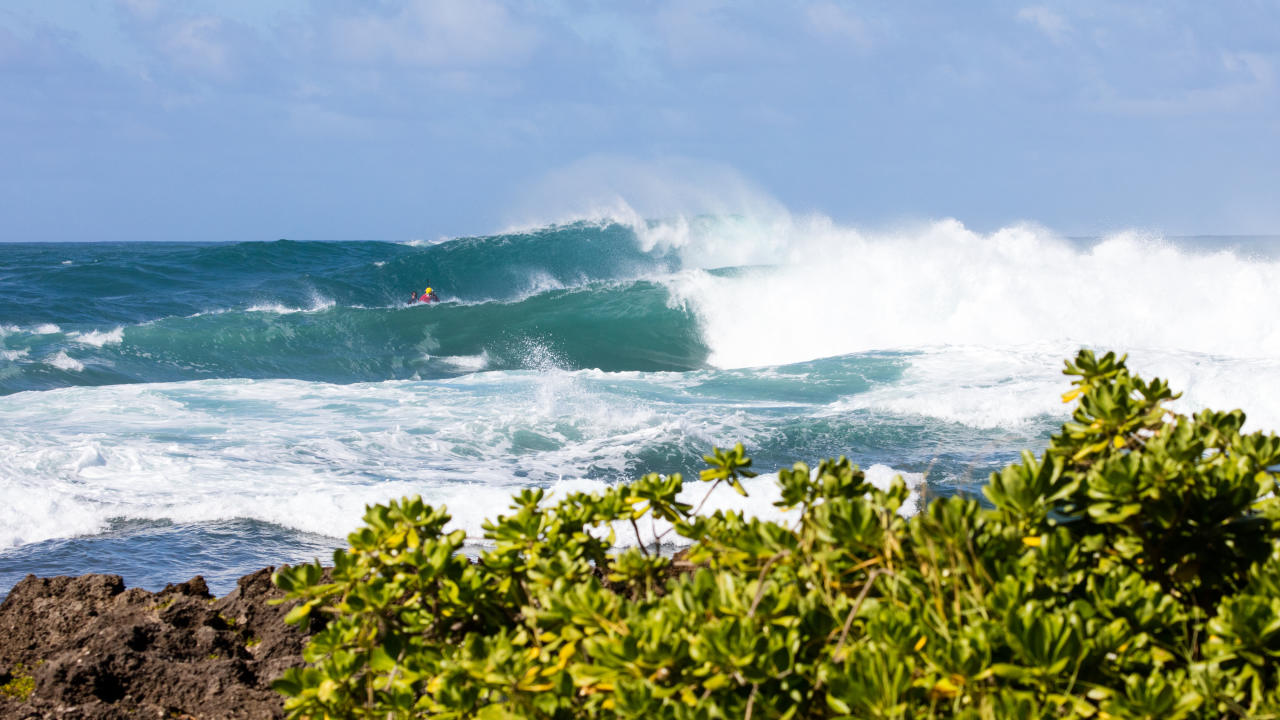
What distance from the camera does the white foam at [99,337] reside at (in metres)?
19.2

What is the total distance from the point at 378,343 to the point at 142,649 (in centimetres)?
1852

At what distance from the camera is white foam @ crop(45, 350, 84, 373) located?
55.3 feet

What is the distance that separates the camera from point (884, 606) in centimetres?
170

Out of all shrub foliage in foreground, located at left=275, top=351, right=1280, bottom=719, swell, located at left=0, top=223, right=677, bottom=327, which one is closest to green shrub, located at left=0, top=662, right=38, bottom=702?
shrub foliage in foreground, located at left=275, top=351, right=1280, bottom=719

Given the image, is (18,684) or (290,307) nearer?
(18,684)

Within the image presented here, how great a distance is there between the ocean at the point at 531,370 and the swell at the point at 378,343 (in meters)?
0.10

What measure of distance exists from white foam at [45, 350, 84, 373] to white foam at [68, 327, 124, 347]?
1.46 m

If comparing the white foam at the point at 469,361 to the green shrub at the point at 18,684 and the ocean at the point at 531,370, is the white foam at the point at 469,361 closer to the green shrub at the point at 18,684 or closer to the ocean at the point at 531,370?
the ocean at the point at 531,370

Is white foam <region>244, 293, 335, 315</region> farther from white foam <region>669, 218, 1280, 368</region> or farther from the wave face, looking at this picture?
white foam <region>669, 218, 1280, 368</region>

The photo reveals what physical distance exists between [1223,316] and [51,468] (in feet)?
68.7

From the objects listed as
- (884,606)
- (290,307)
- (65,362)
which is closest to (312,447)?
(884,606)

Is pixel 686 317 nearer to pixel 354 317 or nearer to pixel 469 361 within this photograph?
pixel 469 361

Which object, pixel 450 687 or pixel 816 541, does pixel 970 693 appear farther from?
pixel 450 687

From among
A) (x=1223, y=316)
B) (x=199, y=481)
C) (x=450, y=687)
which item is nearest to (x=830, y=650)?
(x=450, y=687)
